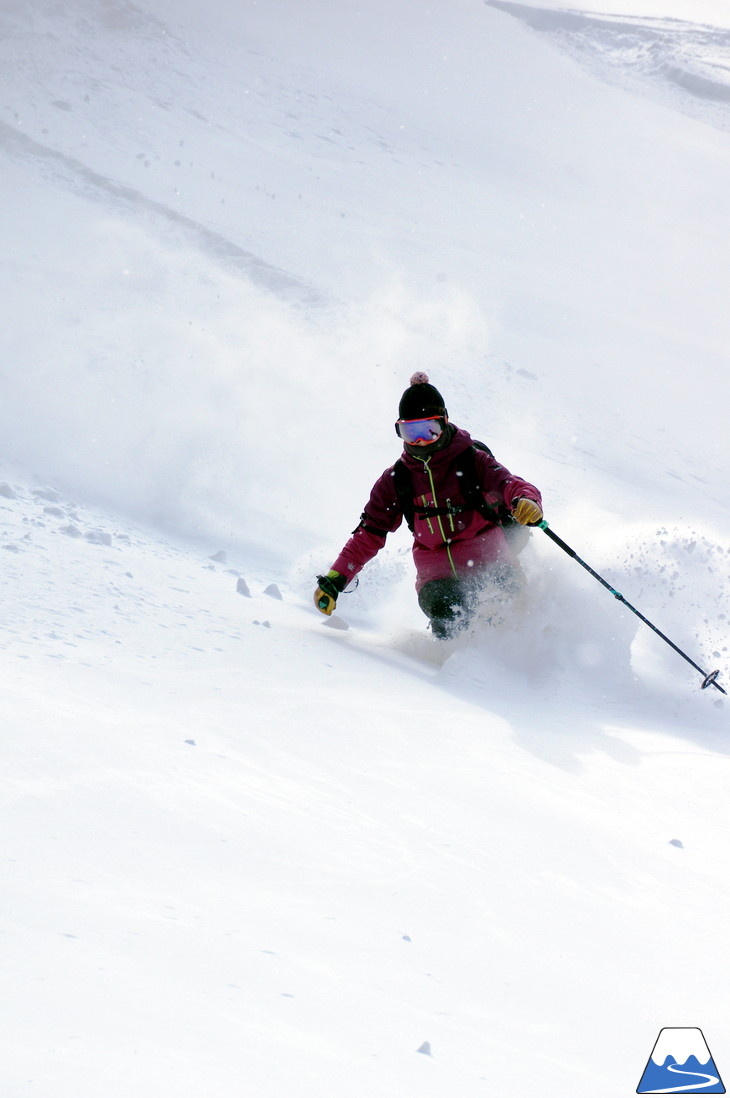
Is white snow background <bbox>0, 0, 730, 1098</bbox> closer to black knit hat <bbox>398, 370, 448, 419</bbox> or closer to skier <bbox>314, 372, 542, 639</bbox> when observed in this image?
skier <bbox>314, 372, 542, 639</bbox>

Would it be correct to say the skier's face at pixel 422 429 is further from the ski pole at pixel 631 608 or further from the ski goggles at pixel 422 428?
the ski pole at pixel 631 608

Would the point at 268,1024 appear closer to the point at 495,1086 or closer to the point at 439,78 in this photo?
the point at 495,1086

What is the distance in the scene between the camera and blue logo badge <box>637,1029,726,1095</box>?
167 centimetres

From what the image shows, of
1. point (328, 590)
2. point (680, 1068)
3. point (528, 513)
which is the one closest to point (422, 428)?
point (528, 513)

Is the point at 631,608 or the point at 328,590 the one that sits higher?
the point at 631,608

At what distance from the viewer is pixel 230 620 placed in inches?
173

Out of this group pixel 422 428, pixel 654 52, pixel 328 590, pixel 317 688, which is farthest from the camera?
pixel 654 52

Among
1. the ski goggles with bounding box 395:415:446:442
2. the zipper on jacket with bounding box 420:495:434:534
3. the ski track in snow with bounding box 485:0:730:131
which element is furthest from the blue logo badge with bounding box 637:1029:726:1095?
the ski track in snow with bounding box 485:0:730:131

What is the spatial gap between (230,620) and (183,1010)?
9.51ft

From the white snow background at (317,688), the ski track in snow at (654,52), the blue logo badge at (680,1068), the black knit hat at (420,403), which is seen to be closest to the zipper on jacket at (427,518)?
the black knit hat at (420,403)

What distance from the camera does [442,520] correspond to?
530 cm

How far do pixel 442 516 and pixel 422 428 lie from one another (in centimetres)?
51

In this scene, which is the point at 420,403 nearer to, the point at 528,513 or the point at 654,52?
the point at 528,513

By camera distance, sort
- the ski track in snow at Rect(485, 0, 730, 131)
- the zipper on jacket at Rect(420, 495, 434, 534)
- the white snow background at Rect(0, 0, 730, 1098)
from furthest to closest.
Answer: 1. the ski track in snow at Rect(485, 0, 730, 131)
2. the zipper on jacket at Rect(420, 495, 434, 534)
3. the white snow background at Rect(0, 0, 730, 1098)
